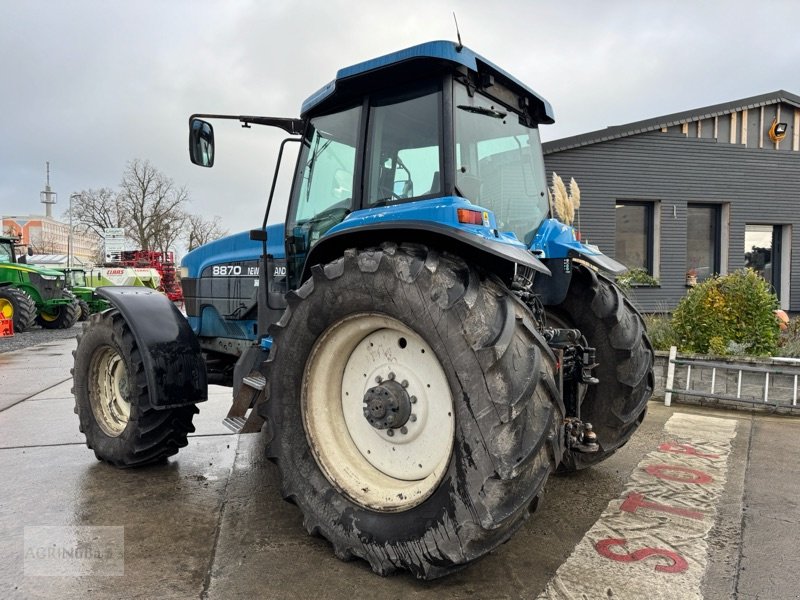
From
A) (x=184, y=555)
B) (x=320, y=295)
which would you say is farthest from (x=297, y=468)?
(x=320, y=295)

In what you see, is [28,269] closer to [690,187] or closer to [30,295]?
[30,295]

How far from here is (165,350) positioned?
372 centimetres

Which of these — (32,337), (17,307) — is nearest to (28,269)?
(17,307)

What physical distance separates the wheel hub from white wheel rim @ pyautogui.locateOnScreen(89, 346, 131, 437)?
7.84 ft

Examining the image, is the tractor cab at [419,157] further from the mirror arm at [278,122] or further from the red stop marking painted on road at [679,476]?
the red stop marking painted on road at [679,476]

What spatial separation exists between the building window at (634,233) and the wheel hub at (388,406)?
36.8 ft

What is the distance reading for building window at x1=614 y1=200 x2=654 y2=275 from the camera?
12688 millimetres

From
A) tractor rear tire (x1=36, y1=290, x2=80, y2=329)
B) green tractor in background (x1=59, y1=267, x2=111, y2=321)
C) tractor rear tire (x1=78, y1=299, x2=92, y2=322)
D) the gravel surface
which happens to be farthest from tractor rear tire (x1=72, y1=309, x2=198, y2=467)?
tractor rear tire (x1=78, y1=299, x2=92, y2=322)

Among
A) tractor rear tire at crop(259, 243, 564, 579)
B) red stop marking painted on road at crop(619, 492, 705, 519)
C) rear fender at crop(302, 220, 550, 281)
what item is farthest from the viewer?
red stop marking painted on road at crop(619, 492, 705, 519)

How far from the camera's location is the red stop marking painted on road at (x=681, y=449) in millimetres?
4414

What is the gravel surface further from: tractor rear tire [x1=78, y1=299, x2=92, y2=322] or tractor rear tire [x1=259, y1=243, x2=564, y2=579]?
tractor rear tire [x1=259, y1=243, x2=564, y2=579]

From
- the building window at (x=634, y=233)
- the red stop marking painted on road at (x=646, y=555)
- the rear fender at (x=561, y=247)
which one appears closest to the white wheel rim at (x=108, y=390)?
the rear fender at (x=561, y=247)

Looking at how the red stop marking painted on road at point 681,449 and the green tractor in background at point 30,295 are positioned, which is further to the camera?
the green tractor in background at point 30,295

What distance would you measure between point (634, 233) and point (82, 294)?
1969cm
